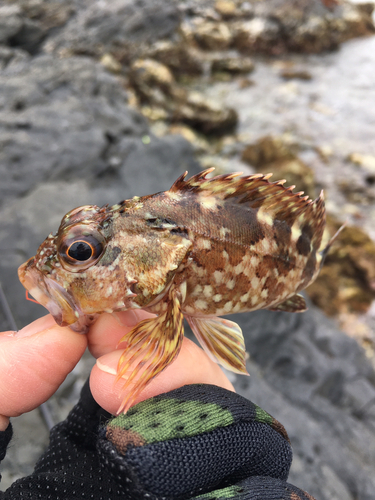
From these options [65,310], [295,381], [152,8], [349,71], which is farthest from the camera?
[349,71]

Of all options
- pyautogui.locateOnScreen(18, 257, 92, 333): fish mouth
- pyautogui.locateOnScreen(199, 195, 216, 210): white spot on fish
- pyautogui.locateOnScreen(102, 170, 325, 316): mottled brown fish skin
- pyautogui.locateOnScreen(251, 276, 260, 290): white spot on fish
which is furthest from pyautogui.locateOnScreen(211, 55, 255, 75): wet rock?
pyautogui.locateOnScreen(18, 257, 92, 333): fish mouth

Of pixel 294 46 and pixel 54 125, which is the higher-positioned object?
pixel 54 125

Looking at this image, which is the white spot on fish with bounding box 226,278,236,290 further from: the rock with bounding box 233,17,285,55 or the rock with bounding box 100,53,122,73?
the rock with bounding box 233,17,285,55

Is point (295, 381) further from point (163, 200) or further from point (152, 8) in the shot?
point (152, 8)

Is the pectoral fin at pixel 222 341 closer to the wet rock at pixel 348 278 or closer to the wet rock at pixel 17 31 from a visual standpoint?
the wet rock at pixel 348 278

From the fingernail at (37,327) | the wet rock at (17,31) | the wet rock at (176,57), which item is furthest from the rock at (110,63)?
the fingernail at (37,327)

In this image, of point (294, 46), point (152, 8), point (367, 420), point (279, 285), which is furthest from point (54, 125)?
point (294, 46)
